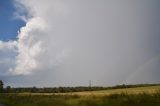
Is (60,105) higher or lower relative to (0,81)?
lower

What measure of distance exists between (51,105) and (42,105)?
3.28 m

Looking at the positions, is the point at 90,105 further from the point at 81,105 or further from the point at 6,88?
the point at 6,88

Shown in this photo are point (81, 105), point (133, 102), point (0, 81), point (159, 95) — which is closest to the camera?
point (133, 102)

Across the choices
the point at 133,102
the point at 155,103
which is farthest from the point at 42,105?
the point at 155,103

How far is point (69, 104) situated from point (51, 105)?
2766mm

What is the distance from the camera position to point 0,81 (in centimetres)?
14275

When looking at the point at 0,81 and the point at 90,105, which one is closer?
the point at 90,105

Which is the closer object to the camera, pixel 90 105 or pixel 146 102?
pixel 146 102

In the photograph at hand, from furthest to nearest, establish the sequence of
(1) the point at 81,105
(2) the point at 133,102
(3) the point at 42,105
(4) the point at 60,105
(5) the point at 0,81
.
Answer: (5) the point at 0,81, (3) the point at 42,105, (4) the point at 60,105, (1) the point at 81,105, (2) the point at 133,102

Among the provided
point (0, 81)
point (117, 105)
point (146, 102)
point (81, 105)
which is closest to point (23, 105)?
point (81, 105)

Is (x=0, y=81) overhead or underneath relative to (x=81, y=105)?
overhead

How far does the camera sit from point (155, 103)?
96.9 ft

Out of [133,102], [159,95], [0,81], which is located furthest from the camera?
[0,81]

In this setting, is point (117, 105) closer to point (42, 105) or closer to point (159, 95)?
point (159, 95)
